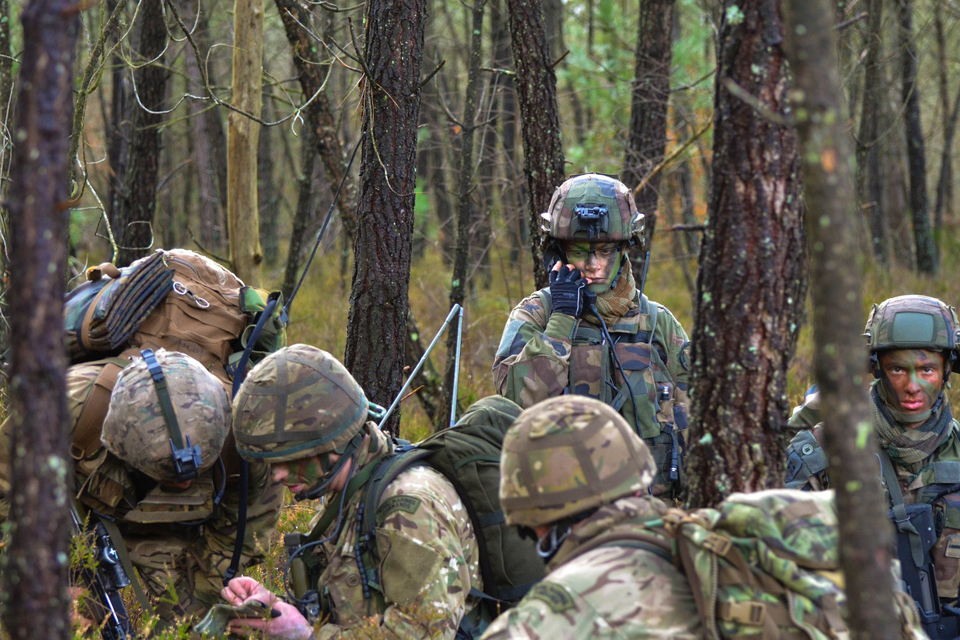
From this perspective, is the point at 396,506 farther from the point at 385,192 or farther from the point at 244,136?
the point at 244,136

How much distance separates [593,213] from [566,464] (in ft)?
8.06

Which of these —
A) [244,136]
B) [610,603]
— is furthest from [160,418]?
[244,136]

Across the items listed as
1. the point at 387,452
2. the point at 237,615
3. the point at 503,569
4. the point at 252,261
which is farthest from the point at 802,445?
the point at 252,261

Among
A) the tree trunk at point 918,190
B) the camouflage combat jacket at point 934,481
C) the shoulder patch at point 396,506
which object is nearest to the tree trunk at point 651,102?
the camouflage combat jacket at point 934,481

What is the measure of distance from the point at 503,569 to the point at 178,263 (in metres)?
2.26

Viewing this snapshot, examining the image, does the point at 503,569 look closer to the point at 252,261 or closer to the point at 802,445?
the point at 802,445

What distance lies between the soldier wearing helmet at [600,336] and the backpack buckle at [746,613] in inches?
91.8

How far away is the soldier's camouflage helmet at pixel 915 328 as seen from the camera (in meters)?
4.23

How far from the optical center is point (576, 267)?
15.7 ft

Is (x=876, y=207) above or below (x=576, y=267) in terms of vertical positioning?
above

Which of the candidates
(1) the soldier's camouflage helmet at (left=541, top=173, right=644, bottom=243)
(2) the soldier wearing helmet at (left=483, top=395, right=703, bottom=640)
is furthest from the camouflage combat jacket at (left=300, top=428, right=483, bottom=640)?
(1) the soldier's camouflage helmet at (left=541, top=173, right=644, bottom=243)

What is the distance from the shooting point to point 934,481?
13.6ft

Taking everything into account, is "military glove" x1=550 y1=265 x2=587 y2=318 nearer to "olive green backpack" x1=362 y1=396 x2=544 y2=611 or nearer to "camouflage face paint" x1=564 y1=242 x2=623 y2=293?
"camouflage face paint" x1=564 y1=242 x2=623 y2=293

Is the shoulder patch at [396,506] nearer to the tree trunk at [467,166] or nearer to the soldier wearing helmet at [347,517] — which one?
the soldier wearing helmet at [347,517]
